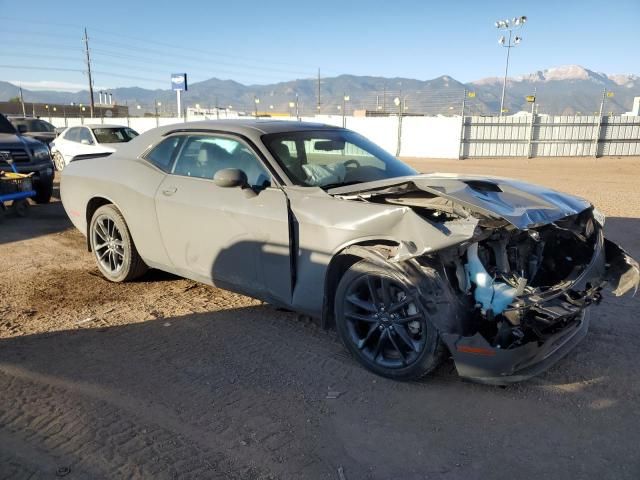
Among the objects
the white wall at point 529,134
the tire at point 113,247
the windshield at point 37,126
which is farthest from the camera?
the white wall at point 529,134

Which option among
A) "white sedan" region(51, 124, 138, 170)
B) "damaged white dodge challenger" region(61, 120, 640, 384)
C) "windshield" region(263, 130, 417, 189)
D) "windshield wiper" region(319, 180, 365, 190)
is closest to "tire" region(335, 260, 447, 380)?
"damaged white dodge challenger" region(61, 120, 640, 384)

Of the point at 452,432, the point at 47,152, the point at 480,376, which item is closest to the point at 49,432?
the point at 452,432

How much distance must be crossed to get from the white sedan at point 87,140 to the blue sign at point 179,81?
23029 mm

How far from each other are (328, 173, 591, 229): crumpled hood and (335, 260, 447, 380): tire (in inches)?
22.4

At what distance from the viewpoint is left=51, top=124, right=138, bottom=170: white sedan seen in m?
13.4

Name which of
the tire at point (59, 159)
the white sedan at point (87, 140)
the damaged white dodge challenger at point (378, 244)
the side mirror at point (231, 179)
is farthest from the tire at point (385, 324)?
the tire at point (59, 159)

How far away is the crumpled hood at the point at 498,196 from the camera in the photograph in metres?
2.94

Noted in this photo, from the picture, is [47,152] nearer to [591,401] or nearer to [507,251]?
[507,251]

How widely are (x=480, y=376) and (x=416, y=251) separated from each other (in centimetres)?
83

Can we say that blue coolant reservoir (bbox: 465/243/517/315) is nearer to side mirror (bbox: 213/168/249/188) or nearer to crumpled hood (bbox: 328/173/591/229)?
crumpled hood (bbox: 328/173/591/229)

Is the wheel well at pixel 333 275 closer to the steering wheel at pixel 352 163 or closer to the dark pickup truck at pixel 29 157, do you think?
the steering wheel at pixel 352 163

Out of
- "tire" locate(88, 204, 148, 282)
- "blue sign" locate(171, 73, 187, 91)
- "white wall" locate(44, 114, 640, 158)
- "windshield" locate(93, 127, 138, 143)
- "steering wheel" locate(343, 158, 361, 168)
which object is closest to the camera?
"steering wheel" locate(343, 158, 361, 168)

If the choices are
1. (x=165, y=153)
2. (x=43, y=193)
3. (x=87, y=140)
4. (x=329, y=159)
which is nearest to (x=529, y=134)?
(x=87, y=140)

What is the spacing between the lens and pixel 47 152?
30.4ft
